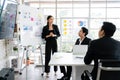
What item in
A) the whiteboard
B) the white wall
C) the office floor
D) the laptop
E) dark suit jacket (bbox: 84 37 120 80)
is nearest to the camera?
dark suit jacket (bbox: 84 37 120 80)

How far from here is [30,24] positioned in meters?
4.88

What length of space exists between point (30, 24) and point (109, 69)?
2972 millimetres

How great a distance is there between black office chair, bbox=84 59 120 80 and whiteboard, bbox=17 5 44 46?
2.60m

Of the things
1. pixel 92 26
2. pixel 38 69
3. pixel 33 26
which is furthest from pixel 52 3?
pixel 33 26

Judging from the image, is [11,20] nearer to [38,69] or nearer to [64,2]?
[38,69]

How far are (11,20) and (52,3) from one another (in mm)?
4339

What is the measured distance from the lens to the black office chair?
2260mm

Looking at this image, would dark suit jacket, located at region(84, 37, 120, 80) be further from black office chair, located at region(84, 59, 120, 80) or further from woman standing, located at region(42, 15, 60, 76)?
woman standing, located at region(42, 15, 60, 76)

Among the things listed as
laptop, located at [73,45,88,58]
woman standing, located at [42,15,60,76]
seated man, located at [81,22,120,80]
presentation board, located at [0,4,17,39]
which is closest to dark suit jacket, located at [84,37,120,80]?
seated man, located at [81,22,120,80]

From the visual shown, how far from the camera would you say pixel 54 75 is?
562 centimetres

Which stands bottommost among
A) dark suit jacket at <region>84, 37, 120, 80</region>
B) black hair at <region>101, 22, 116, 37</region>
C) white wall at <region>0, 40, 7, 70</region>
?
white wall at <region>0, 40, 7, 70</region>

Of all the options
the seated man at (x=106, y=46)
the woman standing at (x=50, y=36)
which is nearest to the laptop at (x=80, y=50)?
the seated man at (x=106, y=46)

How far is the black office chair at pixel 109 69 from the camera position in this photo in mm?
2260

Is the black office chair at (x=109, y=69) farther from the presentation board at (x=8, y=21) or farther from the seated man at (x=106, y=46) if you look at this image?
the presentation board at (x=8, y=21)
